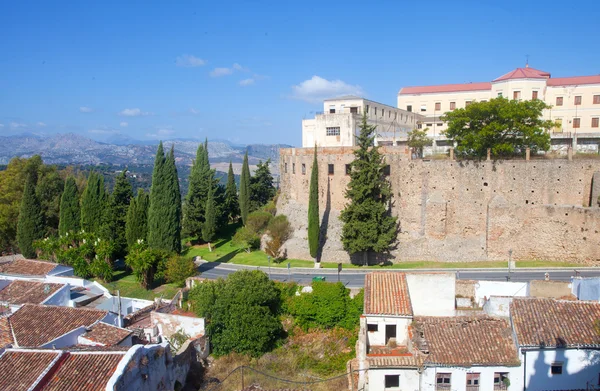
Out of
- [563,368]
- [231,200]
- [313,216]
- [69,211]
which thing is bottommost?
[563,368]

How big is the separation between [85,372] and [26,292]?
12375 millimetres

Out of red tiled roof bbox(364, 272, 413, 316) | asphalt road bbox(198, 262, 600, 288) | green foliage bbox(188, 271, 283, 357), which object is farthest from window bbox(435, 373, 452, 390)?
asphalt road bbox(198, 262, 600, 288)

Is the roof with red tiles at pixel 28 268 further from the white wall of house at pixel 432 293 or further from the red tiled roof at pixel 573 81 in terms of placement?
the red tiled roof at pixel 573 81

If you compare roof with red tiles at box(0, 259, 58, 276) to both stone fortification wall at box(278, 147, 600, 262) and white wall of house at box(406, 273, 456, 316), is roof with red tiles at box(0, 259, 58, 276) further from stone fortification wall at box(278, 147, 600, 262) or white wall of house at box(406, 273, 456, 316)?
white wall of house at box(406, 273, 456, 316)

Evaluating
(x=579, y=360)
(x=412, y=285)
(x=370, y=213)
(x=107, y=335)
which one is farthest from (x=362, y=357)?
(x=370, y=213)

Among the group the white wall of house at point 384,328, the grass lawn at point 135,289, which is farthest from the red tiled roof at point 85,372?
the grass lawn at point 135,289

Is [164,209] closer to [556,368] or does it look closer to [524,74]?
[556,368]

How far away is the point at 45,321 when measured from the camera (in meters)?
20.4

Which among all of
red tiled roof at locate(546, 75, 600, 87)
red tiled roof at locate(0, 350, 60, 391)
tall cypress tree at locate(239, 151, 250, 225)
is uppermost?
red tiled roof at locate(546, 75, 600, 87)

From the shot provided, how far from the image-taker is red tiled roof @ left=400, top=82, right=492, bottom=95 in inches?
2067

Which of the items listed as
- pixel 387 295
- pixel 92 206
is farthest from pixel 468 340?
pixel 92 206

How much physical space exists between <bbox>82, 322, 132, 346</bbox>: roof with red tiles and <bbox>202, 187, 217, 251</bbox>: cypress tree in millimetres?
19567

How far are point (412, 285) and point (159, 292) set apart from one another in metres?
16.7

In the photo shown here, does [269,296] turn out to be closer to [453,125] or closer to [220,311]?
[220,311]
